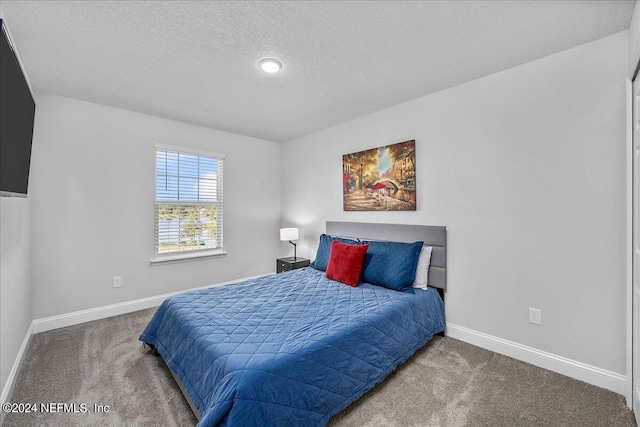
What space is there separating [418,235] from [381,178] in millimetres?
827

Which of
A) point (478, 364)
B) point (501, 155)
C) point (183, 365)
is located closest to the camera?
point (183, 365)

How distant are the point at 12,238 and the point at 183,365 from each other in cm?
167

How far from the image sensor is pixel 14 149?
161 cm

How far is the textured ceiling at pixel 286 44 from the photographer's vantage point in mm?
1792

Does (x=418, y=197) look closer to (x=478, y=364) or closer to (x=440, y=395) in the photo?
(x=478, y=364)

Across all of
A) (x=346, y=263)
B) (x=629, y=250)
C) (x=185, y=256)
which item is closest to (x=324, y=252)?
(x=346, y=263)

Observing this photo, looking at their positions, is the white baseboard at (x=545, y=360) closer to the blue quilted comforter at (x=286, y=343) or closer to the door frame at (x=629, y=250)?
the door frame at (x=629, y=250)

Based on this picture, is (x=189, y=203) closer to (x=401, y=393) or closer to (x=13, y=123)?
(x=13, y=123)

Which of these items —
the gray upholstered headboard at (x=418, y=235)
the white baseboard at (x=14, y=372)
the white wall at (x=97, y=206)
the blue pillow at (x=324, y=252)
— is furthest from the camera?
the blue pillow at (x=324, y=252)

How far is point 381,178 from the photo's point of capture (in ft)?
11.4

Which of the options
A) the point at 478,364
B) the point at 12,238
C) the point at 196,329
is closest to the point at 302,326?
the point at 196,329

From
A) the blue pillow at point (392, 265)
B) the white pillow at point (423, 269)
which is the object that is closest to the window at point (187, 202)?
the blue pillow at point (392, 265)

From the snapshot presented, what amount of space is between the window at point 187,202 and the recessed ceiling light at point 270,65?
2089 mm

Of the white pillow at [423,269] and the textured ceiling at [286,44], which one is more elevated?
the textured ceiling at [286,44]
